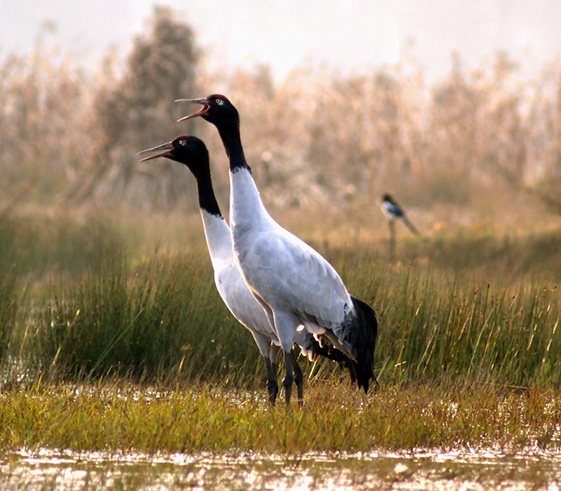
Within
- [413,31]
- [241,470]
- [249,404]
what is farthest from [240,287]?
[413,31]

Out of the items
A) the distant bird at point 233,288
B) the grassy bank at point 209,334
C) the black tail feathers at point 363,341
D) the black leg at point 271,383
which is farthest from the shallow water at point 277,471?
the grassy bank at point 209,334

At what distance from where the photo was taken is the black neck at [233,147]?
237 inches

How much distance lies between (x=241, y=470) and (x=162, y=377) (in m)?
2.41

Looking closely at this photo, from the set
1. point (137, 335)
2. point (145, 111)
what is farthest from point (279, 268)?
point (145, 111)

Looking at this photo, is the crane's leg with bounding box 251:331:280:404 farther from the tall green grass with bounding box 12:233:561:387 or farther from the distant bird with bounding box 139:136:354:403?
the tall green grass with bounding box 12:233:561:387

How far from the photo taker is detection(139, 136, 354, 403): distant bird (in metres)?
6.33

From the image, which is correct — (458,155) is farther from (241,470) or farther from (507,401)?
(241,470)

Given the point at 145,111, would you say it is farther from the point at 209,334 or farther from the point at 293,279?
the point at 293,279

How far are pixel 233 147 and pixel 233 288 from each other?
90cm

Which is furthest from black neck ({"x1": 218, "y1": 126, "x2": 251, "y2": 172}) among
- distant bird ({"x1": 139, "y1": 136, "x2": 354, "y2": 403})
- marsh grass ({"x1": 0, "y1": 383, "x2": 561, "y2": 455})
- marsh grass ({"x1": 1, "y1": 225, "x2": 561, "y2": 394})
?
marsh grass ({"x1": 1, "y1": 225, "x2": 561, "y2": 394})

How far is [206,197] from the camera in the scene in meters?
6.91

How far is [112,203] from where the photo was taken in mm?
19375

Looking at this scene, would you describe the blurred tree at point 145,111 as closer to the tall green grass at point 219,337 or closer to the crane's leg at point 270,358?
the tall green grass at point 219,337

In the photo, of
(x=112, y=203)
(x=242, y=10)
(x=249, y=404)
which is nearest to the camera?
(x=249, y=404)
